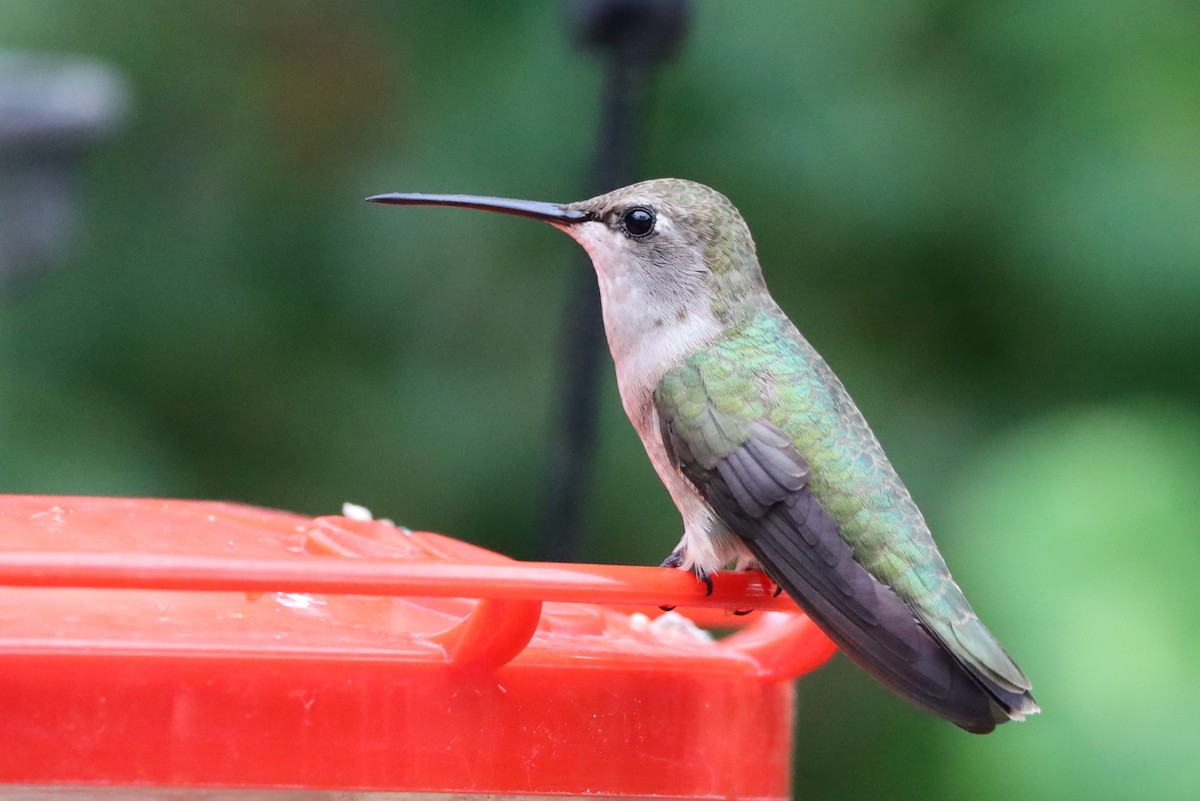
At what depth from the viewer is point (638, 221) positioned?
3314 mm

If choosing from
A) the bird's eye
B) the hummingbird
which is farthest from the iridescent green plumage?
the bird's eye

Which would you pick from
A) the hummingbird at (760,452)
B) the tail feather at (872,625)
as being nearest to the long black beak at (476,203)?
the hummingbird at (760,452)

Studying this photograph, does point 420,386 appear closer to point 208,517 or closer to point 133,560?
point 208,517

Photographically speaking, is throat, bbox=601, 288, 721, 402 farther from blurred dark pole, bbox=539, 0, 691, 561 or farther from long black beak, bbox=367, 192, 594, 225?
long black beak, bbox=367, 192, 594, 225

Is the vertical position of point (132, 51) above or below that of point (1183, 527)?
above

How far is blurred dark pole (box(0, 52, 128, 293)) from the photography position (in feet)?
14.4

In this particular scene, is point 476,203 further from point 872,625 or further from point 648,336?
point 872,625

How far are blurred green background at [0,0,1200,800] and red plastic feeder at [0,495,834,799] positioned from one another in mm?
2138

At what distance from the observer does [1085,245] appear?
4488mm

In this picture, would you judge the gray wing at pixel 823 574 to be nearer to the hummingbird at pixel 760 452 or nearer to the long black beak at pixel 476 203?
the hummingbird at pixel 760 452

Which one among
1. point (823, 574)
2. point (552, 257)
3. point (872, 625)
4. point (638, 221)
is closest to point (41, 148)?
point (552, 257)

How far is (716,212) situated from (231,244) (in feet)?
7.07

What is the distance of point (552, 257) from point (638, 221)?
1934 millimetres

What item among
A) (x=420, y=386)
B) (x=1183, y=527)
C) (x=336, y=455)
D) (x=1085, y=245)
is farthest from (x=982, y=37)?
(x=336, y=455)
